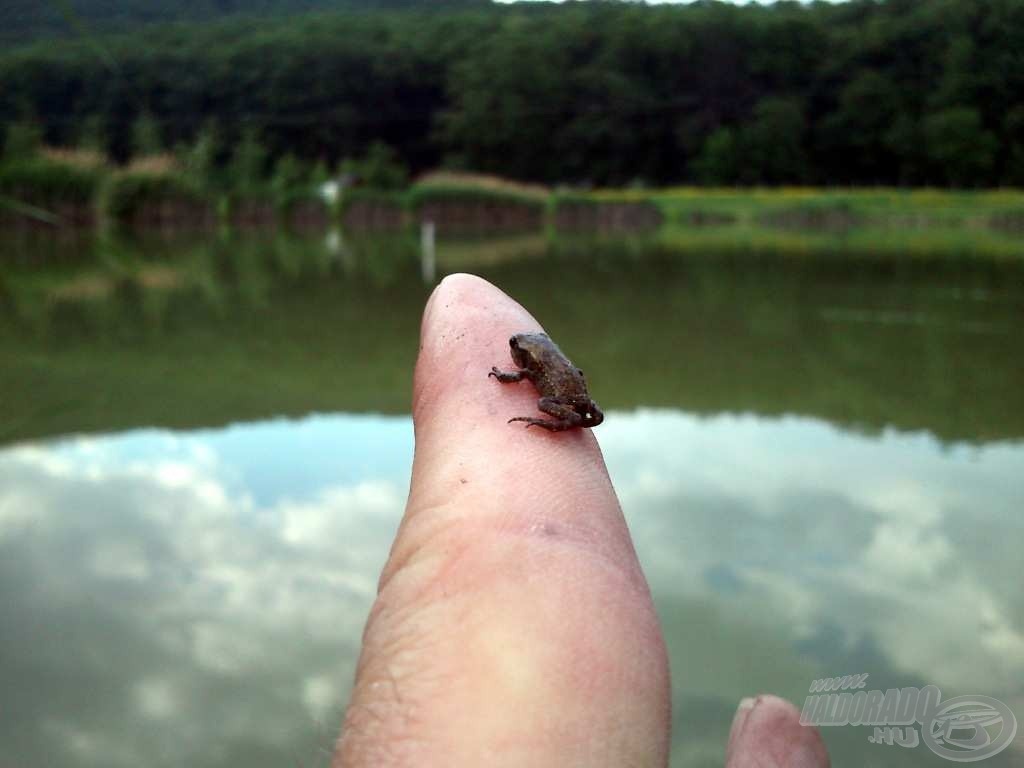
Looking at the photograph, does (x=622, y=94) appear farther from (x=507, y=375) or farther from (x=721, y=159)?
(x=507, y=375)

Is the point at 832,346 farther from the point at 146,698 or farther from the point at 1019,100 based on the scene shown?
the point at 1019,100

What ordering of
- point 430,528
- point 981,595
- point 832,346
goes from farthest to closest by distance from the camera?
point 832,346 → point 981,595 → point 430,528

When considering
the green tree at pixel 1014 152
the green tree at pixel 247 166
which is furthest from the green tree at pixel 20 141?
the green tree at pixel 1014 152

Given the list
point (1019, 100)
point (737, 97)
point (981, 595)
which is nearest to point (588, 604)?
point (981, 595)

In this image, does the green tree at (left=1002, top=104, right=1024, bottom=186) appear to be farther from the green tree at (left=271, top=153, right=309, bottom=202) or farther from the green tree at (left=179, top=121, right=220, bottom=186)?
the green tree at (left=179, top=121, right=220, bottom=186)

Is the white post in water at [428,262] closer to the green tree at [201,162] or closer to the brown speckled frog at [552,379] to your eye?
→ the green tree at [201,162]

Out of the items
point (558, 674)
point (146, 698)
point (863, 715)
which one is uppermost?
point (558, 674)
